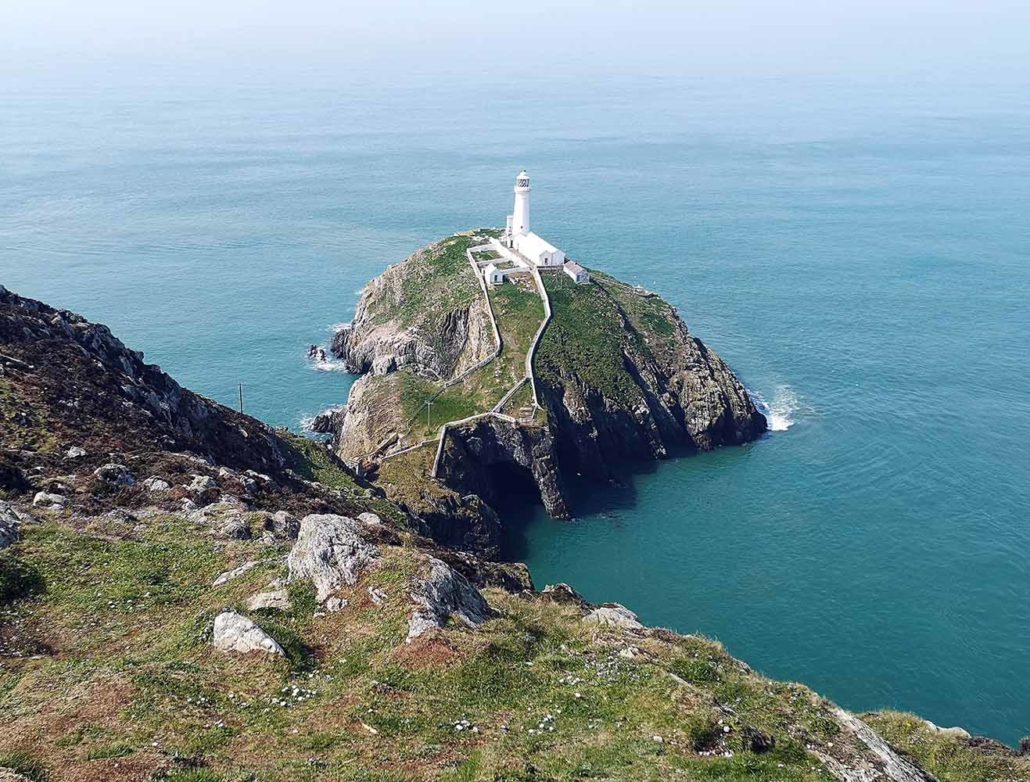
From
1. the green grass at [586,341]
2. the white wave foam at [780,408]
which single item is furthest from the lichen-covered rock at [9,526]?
the white wave foam at [780,408]

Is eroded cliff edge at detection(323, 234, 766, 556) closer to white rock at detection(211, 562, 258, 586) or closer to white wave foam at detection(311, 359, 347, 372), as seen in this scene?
white wave foam at detection(311, 359, 347, 372)

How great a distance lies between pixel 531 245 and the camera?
130 m

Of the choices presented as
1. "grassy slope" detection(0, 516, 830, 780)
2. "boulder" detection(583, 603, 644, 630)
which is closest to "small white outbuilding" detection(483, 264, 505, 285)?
"boulder" detection(583, 603, 644, 630)

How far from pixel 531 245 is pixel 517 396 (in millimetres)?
37459

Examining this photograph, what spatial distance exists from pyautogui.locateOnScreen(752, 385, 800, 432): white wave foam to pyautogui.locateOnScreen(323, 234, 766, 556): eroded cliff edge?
7.01ft

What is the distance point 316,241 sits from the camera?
18450cm

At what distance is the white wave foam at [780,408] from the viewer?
10638cm

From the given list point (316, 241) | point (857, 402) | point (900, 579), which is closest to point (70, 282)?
point (316, 241)

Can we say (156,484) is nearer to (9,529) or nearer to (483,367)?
(9,529)

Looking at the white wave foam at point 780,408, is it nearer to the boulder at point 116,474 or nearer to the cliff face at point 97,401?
the cliff face at point 97,401

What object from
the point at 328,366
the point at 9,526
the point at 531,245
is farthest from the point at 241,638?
the point at 531,245

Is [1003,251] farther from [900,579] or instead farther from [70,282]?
[70,282]

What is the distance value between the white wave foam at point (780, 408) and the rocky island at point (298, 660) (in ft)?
195

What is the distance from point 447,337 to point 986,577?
6730 cm
